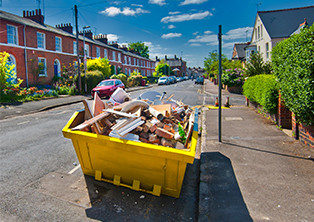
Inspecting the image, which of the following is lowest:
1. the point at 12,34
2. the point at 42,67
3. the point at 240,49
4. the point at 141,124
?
the point at 141,124

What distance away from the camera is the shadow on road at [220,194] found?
3072mm

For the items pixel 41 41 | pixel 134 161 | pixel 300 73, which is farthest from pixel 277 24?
pixel 134 161

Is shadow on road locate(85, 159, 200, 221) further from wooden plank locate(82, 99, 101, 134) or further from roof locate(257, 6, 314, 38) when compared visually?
roof locate(257, 6, 314, 38)

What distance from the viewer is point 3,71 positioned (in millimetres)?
14680

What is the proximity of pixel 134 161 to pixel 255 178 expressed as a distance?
2.26 m

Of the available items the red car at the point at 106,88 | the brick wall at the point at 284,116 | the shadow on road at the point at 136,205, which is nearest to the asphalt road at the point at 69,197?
the shadow on road at the point at 136,205

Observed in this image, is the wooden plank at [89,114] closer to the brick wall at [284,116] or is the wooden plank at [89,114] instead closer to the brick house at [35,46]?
the brick wall at [284,116]

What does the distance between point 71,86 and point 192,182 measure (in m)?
21.2

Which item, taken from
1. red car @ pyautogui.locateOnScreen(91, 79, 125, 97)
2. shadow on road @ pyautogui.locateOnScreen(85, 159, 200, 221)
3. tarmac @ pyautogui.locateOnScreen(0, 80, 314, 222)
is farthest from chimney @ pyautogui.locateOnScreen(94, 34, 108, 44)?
shadow on road @ pyautogui.locateOnScreen(85, 159, 200, 221)

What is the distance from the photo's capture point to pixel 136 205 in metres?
3.34

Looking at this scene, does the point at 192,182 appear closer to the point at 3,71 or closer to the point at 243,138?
the point at 243,138

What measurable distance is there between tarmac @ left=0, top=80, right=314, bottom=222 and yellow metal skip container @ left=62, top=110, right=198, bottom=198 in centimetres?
68

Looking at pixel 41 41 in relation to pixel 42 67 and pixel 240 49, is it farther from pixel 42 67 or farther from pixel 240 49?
pixel 240 49

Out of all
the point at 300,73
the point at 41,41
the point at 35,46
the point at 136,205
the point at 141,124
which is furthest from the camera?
the point at 41,41
